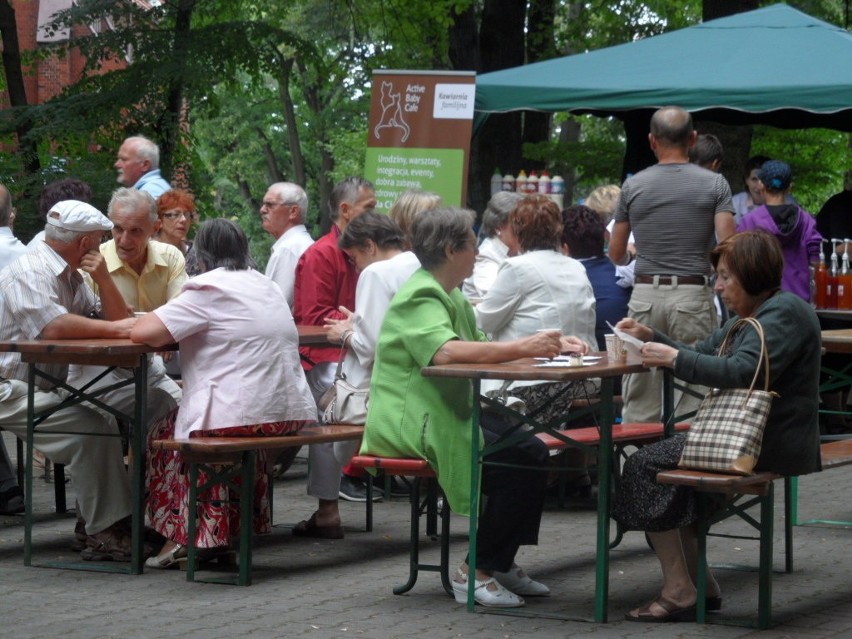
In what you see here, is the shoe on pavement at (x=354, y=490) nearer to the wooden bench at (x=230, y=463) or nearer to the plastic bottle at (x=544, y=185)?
the wooden bench at (x=230, y=463)

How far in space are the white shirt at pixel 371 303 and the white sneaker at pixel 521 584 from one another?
52.5 inches

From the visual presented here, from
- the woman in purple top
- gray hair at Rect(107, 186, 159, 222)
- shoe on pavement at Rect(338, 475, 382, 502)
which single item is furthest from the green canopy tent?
gray hair at Rect(107, 186, 159, 222)

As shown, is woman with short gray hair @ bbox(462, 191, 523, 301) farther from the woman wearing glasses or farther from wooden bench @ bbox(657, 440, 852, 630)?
wooden bench @ bbox(657, 440, 852, 630)

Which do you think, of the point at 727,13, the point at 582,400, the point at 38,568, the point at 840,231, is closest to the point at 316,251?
the point at 582,400

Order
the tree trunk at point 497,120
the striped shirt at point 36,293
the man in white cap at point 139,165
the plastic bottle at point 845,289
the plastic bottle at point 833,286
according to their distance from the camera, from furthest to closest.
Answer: the tree trunk at point 497,120
the man in white cap at point 139,165
the plastic bottle at point 833,286
the plastic bottle at point 845,289
the striped shirt at point 36,293

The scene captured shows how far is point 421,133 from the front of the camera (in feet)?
41.6

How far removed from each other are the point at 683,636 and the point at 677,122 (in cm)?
371

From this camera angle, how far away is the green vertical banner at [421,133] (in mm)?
12383

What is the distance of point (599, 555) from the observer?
19.1 feet

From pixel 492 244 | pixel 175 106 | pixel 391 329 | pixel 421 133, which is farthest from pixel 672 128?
pixel 175 106

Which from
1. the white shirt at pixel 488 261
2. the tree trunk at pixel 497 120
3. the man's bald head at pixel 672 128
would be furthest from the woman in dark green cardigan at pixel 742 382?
the tree trunk at pixel 497 120

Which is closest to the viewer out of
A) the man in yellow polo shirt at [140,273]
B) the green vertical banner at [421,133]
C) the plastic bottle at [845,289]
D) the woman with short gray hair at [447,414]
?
the woman with short gray hair at [447,414]

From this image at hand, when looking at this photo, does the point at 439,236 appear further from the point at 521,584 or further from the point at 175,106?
the point at 175,106

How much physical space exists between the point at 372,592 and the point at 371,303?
1457 millimetres
